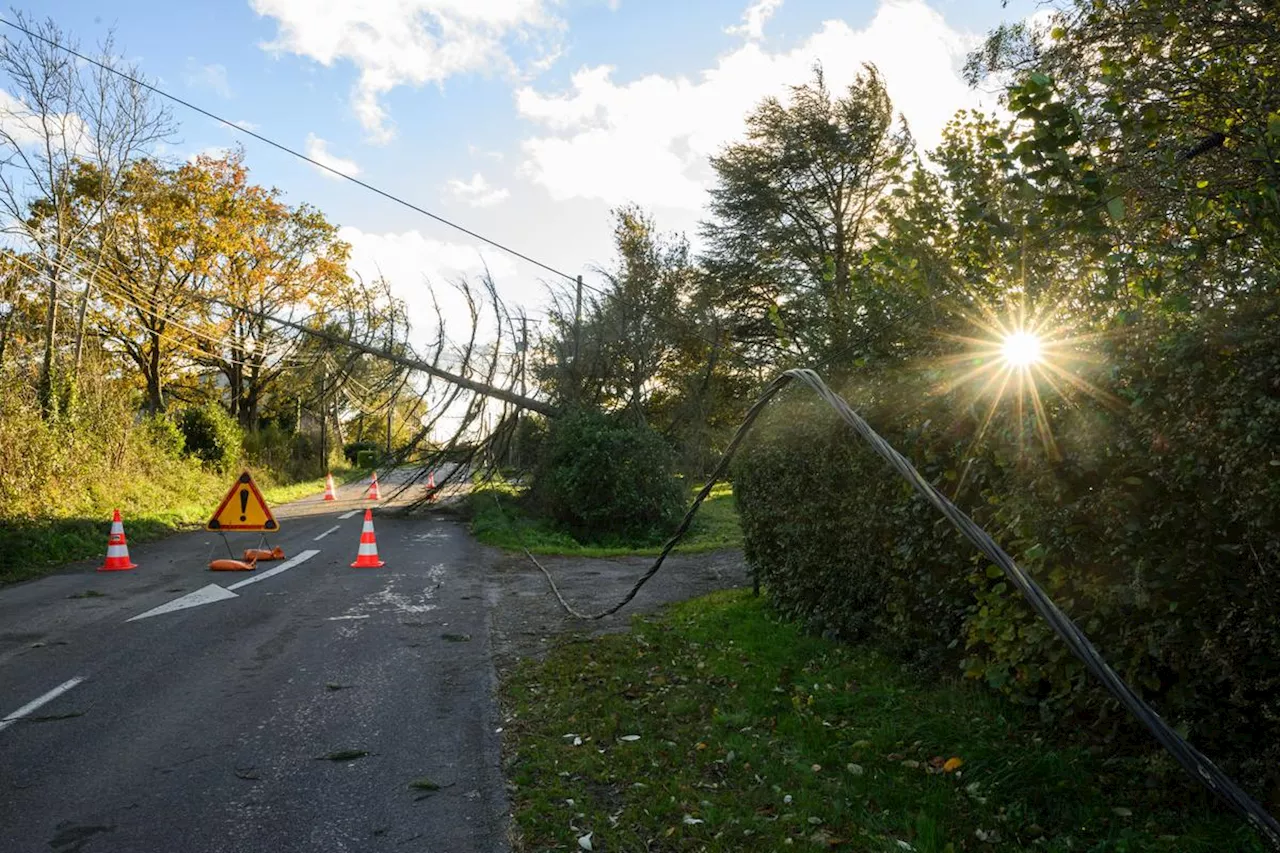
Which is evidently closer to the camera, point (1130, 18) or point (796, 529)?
point (1130, 18)

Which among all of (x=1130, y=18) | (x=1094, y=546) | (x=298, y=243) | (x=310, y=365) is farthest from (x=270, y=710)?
(x=298, y=243)

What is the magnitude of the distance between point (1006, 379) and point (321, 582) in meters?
9.63

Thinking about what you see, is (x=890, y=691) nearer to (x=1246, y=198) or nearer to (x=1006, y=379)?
(x=1006, y=379)

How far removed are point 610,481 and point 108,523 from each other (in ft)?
31.2

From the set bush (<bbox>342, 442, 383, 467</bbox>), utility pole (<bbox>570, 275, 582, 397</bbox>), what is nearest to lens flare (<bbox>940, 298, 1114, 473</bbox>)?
utility pole (<bbox>570, 275, 582, 397</bbox>)

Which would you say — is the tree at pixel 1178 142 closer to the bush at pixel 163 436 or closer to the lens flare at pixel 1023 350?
the lens flare at pixel 1023 350

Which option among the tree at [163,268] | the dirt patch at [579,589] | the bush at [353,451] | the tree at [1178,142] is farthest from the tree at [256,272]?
the tree at [1178,142]

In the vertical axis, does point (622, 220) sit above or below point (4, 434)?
above

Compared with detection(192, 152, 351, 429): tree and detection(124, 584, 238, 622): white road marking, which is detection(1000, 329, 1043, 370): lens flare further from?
detection(192, 152, 351, 429): tree

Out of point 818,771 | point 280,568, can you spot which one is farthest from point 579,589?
point 818,771

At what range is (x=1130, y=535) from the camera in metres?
3.79

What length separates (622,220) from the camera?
118 feet

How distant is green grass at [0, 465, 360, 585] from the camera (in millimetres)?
12812

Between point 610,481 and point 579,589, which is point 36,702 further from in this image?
point 610,481
